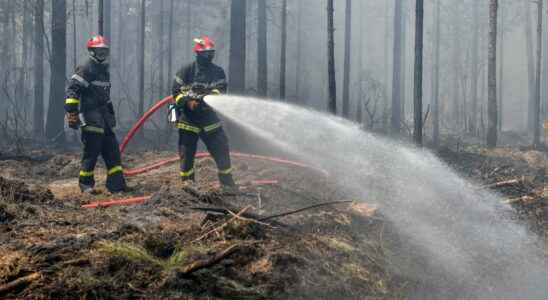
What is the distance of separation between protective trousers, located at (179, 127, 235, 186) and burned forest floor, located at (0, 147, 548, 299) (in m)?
0.45

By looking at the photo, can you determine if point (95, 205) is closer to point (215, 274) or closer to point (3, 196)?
point (3, 196)

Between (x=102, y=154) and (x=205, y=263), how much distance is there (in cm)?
437

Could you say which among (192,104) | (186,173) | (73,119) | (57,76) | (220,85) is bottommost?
(186,173)

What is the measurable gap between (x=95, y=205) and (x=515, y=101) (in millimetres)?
49499

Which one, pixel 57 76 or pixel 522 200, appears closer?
pixel 522 200

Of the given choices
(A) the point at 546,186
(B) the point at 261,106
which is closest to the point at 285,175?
(B) the point at 261,106

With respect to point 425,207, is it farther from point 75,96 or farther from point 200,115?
point 75,96

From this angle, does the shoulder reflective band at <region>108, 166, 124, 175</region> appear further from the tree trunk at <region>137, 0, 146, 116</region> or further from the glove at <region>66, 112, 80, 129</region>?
the tree trunk at <region>137, 0, 146, 116</region>

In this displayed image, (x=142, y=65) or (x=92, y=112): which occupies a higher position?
(x=142, y=65)

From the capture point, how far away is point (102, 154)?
796 cm

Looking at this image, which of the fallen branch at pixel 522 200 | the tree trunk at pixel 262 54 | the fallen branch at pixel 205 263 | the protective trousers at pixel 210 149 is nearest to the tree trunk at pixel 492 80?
the tree trunk at pixel 262 54

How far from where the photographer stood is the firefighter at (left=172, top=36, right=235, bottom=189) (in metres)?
7.66

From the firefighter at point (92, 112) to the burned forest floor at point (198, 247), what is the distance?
1.13 feet

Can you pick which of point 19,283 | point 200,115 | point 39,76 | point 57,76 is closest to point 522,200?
point 200,115
